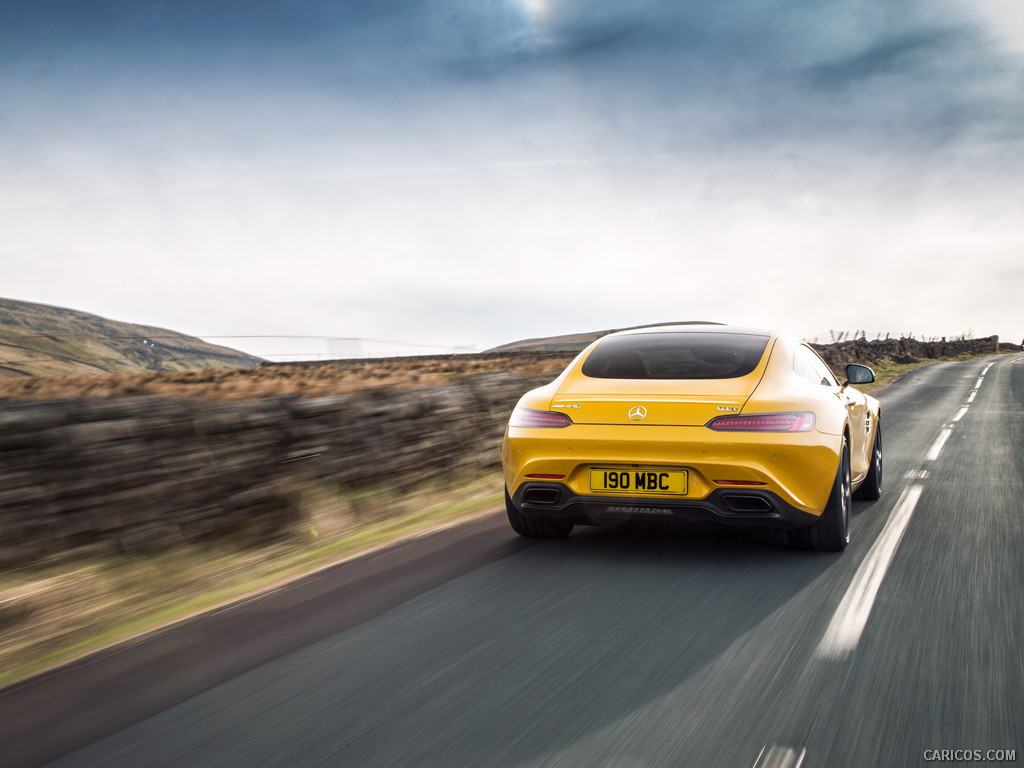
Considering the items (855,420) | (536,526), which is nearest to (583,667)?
(536,526)

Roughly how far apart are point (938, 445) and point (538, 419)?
8.65m

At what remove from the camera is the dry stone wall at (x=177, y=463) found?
453 centimetres

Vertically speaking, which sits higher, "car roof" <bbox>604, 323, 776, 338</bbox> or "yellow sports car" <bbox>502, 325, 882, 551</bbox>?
"car roof" <bbox>604, 323, 776, 338</bbox>

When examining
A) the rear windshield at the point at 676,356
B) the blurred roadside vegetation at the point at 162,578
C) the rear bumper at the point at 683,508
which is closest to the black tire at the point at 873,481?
the rear windshield at the point at 676,356

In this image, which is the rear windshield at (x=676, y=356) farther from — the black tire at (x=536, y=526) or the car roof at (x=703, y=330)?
the black tire at (x=536, y=526)

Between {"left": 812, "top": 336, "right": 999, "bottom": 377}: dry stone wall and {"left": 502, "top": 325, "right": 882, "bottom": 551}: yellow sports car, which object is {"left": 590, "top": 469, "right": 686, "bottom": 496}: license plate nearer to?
{"left": 502, "top": 325, "right": 882, "bottom": 551}: yellow sports car

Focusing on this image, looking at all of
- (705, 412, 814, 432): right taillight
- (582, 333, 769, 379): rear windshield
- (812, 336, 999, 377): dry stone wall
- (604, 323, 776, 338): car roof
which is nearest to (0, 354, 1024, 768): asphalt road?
(705, 412, 814, 432): right taillight

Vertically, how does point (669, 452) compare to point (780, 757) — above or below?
above

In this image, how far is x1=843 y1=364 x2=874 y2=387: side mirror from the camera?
21.7 ft

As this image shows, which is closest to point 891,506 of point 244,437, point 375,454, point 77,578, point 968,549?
point 968,549

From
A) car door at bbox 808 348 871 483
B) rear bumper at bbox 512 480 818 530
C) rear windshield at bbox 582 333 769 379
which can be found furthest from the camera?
car door at bbox 808 348 871 483

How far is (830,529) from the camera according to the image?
5.14 m

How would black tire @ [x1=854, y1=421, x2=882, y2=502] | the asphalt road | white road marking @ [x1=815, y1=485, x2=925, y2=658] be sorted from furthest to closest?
black tire @ [x1=854, y1=421, x2=882, y2=502], white road marking @ [x1=815, y1=485, x2=925, y2=658], the asphalt road

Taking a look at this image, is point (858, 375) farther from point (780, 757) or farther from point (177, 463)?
point (177, 463)
